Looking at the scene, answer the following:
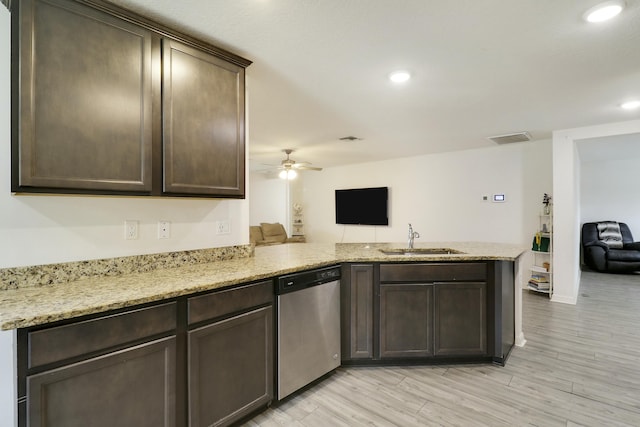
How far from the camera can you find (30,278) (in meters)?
1.52

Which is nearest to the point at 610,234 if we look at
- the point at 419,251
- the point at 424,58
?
the point at 419,251

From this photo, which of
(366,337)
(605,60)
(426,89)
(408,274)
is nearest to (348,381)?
(366,337)

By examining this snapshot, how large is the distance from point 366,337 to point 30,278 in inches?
85.5

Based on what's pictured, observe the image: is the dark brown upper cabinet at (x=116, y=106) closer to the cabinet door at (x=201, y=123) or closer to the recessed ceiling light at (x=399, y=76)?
the cabinet door at (x=201, y=123)

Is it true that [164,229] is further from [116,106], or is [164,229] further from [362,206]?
[362,206]

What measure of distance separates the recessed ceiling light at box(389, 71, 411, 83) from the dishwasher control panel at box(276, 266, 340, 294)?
1.62m

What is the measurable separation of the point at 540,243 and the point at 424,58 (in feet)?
12.7

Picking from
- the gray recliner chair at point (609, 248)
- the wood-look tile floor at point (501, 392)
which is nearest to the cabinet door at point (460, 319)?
the wood-look tile floor at point (501, 392)

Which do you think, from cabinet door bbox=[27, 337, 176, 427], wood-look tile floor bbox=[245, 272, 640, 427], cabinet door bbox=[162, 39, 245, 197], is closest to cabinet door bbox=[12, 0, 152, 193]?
cabinet door bbox=[162, 39, 245, 197]

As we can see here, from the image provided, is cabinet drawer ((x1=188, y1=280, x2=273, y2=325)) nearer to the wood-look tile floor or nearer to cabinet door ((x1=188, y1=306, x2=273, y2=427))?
cabinet door ((x1=188, y1=306, x2=273, y2=427))

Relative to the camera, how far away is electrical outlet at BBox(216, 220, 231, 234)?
233 centimetres

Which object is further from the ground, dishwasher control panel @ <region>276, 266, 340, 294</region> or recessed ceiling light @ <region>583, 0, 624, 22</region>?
recessed ceiling light @ <region>583, 0, 624, 22</region>

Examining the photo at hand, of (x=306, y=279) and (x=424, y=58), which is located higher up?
(x=424, y=58)

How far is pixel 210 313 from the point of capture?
161cm
